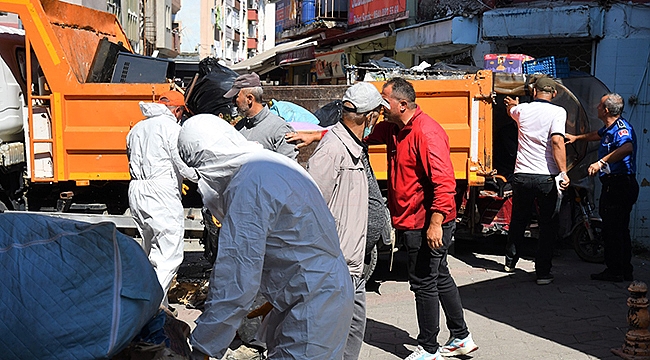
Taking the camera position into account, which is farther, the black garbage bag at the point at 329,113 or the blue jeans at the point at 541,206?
the blue jeans at the point at 541,206

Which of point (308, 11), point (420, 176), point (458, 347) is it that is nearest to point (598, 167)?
point (458, 347)

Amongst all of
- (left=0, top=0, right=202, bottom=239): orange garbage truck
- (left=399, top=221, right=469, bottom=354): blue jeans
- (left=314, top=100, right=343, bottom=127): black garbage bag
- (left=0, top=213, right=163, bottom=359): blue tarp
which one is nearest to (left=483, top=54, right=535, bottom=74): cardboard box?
(left=314, top=100, right=343, bottom=127): black garbage bag

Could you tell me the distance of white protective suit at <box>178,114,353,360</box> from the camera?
2.68m

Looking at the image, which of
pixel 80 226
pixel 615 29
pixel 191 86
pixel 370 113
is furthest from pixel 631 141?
pixel 80 226

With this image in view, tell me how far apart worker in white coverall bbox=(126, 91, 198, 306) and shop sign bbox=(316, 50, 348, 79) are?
12.5 metres

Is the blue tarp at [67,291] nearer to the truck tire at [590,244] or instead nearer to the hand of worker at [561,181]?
the hand of worker at [561,181]

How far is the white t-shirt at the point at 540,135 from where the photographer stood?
6.91 metres

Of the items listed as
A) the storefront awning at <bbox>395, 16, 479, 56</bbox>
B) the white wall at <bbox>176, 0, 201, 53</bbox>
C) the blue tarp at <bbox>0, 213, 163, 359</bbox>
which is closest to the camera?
the blue tarp at <bbox>0, 213, 163, 359</bbox>

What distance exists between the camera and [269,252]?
9.13 ft

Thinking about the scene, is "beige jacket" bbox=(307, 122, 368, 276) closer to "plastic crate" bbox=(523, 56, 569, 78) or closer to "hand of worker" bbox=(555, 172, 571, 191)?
"hand of worker" bbox=(555, 172, 571, 191)

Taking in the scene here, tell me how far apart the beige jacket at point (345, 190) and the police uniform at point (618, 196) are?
3867 millimetres

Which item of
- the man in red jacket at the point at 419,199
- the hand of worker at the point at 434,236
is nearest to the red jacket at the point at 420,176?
the man in red jacket at the point at 419,199

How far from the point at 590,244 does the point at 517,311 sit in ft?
7.40

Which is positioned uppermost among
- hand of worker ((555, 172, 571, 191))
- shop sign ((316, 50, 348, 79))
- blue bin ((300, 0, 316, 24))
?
blue bin ((300, 0, 316, 24))
